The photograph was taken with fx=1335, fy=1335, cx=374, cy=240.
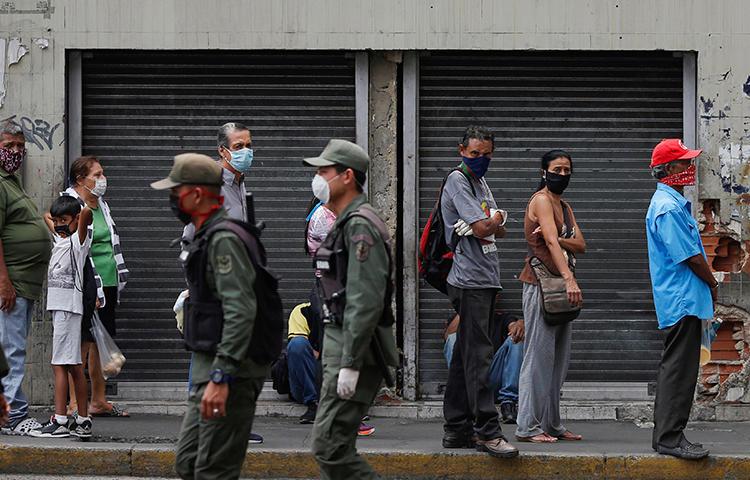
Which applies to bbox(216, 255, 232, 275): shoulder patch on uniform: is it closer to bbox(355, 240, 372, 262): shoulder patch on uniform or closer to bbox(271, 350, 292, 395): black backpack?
bbox(355, 240, 372, 262): shoulder patch on uniform

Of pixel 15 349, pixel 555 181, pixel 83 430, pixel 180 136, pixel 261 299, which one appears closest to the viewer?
pixel 261 299

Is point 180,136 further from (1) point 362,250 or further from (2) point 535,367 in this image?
(1) point 362,250

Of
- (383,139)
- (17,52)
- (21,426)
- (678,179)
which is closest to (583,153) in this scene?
(383,139)

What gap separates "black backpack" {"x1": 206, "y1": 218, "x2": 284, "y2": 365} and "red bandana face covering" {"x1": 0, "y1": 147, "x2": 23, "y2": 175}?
3.69 m

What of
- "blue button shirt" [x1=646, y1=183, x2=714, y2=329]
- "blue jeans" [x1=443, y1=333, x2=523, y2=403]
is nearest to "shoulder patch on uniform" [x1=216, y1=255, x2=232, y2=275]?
"blue button shirt" [x1=646, y1=183, x2=714, y2=329]

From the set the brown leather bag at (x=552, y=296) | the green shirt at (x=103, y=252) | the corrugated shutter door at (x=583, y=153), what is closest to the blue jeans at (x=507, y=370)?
the corrugated shutter door at (x=583, y=153)

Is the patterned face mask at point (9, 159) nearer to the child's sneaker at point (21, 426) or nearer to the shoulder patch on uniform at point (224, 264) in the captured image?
the child's sneaker at point (21, 426)

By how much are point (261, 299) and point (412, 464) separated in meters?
2.65

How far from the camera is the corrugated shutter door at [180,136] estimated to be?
1060 cm

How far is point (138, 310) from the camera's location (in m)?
10.7

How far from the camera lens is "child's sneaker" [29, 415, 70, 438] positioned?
9039mm

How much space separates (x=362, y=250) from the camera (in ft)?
20.9

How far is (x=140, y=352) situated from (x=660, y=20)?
4.87 meters

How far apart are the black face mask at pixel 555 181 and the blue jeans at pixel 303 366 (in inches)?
90.3
